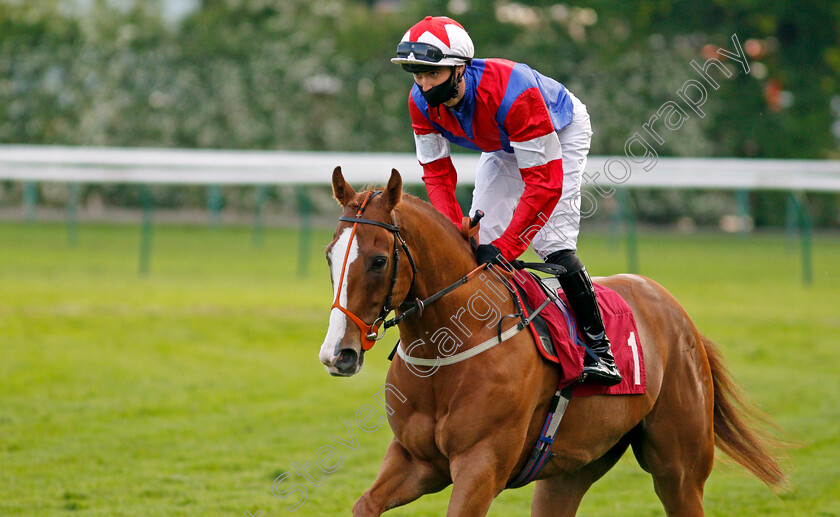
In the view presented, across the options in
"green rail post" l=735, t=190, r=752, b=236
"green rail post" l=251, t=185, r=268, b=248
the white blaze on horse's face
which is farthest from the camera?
"green rail post" l=735, t=190, r=752, b=236

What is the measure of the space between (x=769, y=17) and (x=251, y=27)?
50.9ft

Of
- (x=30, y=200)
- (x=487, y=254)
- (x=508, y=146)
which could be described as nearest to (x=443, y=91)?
(x=508, y=146)

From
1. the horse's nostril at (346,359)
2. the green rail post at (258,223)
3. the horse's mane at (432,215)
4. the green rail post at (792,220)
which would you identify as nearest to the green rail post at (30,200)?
the green rail post at (258,223)

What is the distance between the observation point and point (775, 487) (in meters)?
4.36

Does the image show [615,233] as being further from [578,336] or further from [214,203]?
[578,336]

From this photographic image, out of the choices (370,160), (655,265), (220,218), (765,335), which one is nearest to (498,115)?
(765,335)

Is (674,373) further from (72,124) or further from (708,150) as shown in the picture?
(72,124)

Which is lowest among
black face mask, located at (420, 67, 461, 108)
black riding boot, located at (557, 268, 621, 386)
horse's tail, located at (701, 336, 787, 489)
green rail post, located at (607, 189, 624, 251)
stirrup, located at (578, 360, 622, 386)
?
green rail post, located at (607, 189, 624, 251)

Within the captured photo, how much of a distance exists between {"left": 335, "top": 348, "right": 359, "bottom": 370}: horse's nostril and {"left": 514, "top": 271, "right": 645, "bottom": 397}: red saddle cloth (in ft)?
2.91

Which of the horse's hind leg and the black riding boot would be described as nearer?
the black riding boot

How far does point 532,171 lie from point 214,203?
68.9 feet

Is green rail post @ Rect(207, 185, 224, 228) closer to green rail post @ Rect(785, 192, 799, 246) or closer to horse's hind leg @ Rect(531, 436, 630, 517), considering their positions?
green rail post @ Rect(785, 192, 799, 246)

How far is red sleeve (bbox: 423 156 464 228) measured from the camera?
3732 millimetres

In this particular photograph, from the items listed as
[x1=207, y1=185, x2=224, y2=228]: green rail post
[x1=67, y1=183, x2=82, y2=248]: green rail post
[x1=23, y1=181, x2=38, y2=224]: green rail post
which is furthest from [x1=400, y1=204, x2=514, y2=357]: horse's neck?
[x1=23, y1=181, x2=38, y2=224]: green rail post
